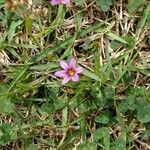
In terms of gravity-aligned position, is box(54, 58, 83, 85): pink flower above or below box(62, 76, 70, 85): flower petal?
above

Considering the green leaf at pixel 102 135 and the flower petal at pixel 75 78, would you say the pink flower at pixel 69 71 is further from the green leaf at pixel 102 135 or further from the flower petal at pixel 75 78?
the green leaf at pixel 102 135

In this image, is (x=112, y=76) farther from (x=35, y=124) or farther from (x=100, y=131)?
(x=35, y=124)

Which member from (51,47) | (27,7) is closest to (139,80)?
(51,47)

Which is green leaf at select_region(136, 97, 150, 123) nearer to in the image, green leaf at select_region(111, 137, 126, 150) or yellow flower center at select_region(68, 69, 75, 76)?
green leaf at select_region(111, 137, 126, 150)

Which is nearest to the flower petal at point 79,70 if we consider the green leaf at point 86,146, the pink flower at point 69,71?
the pink flower at point 69,71

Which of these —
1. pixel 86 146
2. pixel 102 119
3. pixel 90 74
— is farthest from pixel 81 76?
pixel 86 146

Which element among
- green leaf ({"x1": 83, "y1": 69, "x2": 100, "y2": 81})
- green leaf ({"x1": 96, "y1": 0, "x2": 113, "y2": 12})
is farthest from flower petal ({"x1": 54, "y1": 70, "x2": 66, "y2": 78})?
green leaf ({"x1": 96, "y1": 0, "x2": 113, "y2": 12})
